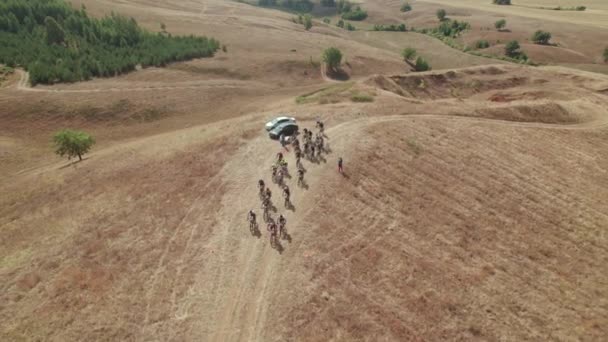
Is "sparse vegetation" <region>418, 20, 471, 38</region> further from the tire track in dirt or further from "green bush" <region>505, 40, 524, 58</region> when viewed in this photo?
the tire track in dirt

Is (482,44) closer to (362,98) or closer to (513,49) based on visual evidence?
(513,49)

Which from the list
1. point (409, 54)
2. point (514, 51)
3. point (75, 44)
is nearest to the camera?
point (75, 44)

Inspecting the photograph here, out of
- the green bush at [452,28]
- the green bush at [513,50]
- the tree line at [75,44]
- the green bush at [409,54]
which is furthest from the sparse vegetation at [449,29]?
the tree line at [75,44]

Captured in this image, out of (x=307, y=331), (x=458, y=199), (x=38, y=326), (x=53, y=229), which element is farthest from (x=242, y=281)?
(x=458, y=199)

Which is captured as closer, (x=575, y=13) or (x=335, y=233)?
(x=335, y=233)

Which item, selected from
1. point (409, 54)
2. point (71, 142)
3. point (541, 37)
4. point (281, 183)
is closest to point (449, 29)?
point (541, 37)

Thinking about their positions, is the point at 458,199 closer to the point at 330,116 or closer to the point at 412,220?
the point at 412,220

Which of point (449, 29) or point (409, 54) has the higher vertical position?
point (449, 29)

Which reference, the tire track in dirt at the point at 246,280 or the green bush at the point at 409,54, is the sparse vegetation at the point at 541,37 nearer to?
the green bush at the point at 409,54
